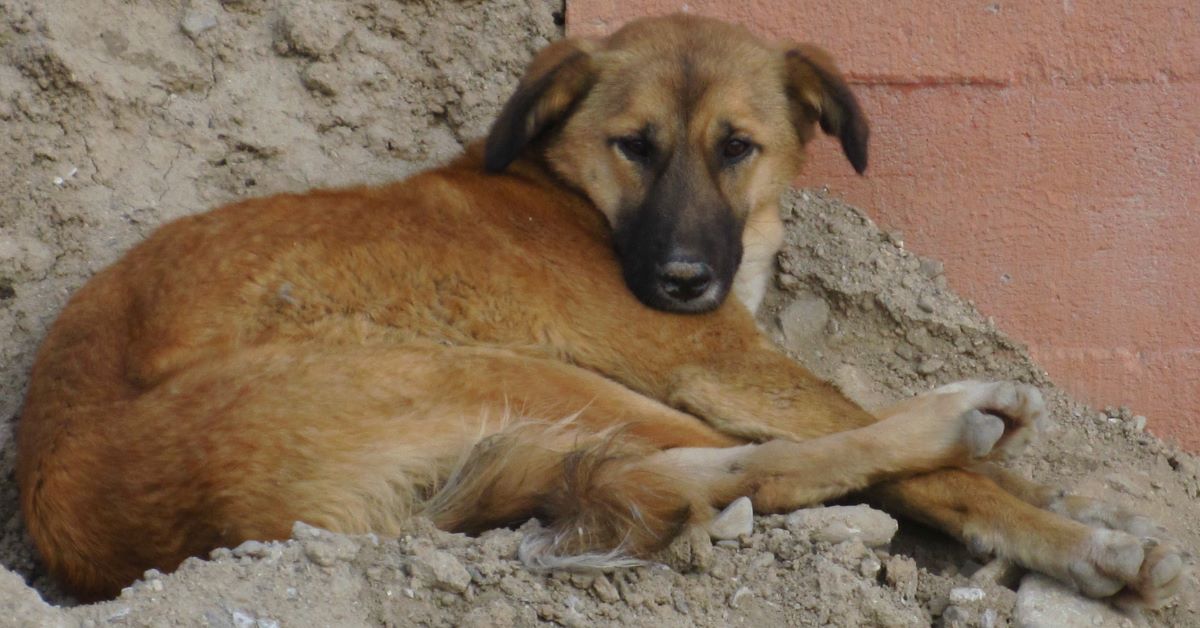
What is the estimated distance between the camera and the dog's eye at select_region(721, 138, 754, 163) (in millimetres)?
4441

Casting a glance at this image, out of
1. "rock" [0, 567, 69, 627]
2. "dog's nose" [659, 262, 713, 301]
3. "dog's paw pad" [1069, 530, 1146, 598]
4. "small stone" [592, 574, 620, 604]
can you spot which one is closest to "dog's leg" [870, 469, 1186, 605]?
"dog's paw pad" [1069, 530, 1146, 598]

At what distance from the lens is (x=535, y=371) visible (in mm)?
3873

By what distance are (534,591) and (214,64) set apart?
271 cm

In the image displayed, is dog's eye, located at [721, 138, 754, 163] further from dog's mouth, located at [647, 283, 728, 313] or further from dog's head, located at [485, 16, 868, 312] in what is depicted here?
dog's mouth, located at [647, 283, 728, 313]

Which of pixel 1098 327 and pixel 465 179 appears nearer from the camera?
pixel 465 179

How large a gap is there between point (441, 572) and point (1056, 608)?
4.97 feet

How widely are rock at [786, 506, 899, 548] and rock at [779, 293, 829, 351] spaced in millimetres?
1329

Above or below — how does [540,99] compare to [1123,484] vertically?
above

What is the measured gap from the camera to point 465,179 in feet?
14.6

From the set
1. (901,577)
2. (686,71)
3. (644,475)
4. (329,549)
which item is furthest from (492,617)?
(686,71)

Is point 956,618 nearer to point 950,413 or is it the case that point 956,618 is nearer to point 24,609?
point 950,413

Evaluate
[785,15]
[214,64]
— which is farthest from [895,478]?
[214,64]

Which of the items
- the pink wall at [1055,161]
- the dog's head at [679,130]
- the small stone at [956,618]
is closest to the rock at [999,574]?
the small stone at [956,618]

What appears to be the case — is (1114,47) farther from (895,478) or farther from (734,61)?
(895,478)
